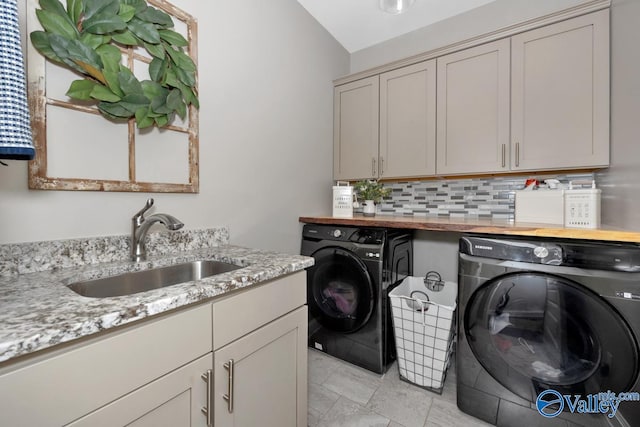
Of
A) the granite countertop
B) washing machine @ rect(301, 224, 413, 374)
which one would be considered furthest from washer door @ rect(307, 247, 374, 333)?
the granite countertop

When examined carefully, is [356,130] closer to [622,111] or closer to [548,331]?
[622,111]

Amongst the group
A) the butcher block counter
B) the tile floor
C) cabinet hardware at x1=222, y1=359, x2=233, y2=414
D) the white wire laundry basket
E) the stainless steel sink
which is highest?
the butcher block counter

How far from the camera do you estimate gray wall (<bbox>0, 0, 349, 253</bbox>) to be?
1043 millimetres

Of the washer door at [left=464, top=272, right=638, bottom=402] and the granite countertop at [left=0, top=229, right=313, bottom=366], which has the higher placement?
the granite countertop at [left=0, top=229, right=313, bottom=366]

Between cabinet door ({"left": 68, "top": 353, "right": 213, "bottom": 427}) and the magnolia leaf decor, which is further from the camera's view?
the magnolia leaf decor

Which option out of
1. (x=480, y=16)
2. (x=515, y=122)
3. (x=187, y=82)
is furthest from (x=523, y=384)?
(x=480, y=16)

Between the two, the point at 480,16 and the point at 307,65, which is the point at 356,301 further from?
the point at 480,16

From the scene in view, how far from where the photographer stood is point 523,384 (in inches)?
53.2

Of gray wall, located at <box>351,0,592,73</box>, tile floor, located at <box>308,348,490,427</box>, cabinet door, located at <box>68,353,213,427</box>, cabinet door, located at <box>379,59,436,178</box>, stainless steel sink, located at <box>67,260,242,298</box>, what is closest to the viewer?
cabinet door, located at <box>68,353,213,427</box>

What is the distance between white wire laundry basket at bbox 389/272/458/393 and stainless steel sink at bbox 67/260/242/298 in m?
1.19

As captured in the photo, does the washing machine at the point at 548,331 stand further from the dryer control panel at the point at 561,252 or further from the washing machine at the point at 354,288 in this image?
the washing machine at the point at 354,288

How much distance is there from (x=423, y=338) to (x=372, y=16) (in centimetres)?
259

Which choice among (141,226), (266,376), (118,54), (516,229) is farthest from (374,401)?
(118,54)

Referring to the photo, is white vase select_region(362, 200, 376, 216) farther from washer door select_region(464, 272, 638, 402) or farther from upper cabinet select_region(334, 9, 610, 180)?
washer door select_region(464, 272, 638, 402)
